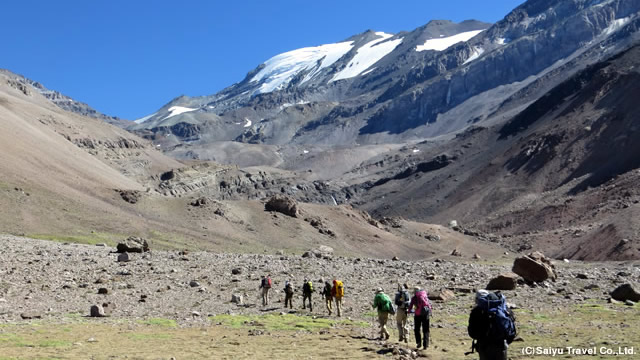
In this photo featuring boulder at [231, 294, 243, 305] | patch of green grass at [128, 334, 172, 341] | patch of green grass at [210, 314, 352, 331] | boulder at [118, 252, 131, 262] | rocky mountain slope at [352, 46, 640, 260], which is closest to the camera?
patch of green grass at [128, 334, 172, 341]

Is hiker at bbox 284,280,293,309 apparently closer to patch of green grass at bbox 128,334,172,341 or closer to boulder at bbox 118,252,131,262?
patch of green grass at bbox 128,334,172,341

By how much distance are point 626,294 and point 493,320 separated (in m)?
19.9

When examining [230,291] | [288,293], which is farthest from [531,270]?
[230,291]

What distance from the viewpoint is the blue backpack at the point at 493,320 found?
47.5 feet

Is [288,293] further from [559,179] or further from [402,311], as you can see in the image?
[559,179]

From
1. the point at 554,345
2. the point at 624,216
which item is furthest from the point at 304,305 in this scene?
the point at 624,216

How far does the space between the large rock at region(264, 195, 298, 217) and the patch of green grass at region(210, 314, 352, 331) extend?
71884 millimetres

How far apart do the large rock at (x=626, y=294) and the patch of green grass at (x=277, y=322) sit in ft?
40.8

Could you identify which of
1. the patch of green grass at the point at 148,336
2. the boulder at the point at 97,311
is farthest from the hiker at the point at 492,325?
the boulder at the point at 97,311

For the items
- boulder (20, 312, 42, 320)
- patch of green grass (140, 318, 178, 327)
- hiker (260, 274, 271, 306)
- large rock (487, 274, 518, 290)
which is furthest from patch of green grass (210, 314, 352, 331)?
large rock (487, 274, 518, 290)

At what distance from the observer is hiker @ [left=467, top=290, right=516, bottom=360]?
47.5ft

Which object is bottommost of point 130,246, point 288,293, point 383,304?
point 383,304

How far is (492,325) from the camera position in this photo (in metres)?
14.5

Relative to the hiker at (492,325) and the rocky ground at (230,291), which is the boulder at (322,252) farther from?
the hiker at (492,325)
